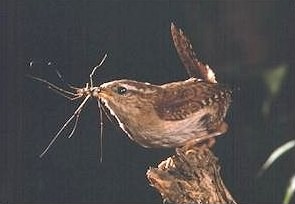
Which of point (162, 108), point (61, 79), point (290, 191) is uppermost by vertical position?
point (61, 79)

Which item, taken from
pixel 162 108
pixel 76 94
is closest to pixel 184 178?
pixel 162 108

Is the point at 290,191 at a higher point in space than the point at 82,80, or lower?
lower

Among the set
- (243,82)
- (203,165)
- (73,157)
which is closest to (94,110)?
(73,157)

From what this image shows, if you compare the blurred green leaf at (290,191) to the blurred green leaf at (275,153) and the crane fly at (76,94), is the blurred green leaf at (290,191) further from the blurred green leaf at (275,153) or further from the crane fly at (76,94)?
the crane fly at (76,94)

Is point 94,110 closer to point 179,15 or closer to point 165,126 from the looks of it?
point 165,126

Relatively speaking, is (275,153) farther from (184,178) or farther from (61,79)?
(61,79)

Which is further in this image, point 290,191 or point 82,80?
point 290,191

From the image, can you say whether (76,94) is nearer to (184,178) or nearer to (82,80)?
(82,80)

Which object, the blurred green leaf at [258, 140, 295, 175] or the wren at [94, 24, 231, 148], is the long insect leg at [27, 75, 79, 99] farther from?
the blurred green leaf at [258, 140, 295, 175]
